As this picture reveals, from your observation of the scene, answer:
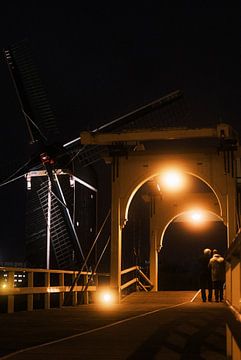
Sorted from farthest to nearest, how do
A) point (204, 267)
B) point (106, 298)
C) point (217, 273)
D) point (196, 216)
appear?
point (196, 216) < point (106, 298) < point (204, 267) < point (217, 273)

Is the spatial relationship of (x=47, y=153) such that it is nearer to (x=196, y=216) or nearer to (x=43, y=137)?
(x=43, y=137)

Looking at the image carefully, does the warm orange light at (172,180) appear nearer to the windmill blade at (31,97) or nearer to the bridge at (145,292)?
the bridge at (145,292)

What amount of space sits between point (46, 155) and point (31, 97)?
11.3ft

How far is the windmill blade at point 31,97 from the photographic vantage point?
34.5 m

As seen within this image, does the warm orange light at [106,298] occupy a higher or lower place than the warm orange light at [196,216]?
lower

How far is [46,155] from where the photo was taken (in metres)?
34.9

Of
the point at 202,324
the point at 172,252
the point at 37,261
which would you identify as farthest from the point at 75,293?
the point at 37,261

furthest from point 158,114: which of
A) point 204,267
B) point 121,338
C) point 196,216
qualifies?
point 121,338

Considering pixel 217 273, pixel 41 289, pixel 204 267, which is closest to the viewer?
pixel 41 289

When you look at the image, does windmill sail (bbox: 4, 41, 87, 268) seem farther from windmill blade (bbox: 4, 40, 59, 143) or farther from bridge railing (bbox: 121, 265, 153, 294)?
bridge railing (bbox: 121, 265, 153, 294)

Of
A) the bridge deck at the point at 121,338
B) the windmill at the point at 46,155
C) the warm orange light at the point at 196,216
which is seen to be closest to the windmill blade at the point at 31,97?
the windmill at the point at 46,155

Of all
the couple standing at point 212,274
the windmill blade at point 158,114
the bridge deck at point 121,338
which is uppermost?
the windmill blade at point 158,114

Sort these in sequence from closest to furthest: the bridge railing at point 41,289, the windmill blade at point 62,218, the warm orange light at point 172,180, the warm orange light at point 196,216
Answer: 1. the bridge railing at point 41,289
2. the warm orange light at point 172,180
3. the warm orange light at point 196,216
4. the windmill blade at point 62,218

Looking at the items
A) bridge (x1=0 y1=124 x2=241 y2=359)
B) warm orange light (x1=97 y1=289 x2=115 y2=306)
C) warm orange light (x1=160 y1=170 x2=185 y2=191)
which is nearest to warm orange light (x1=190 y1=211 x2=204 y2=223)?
→ bridge (x1=0 y1=124 x2=241 y2=359)
